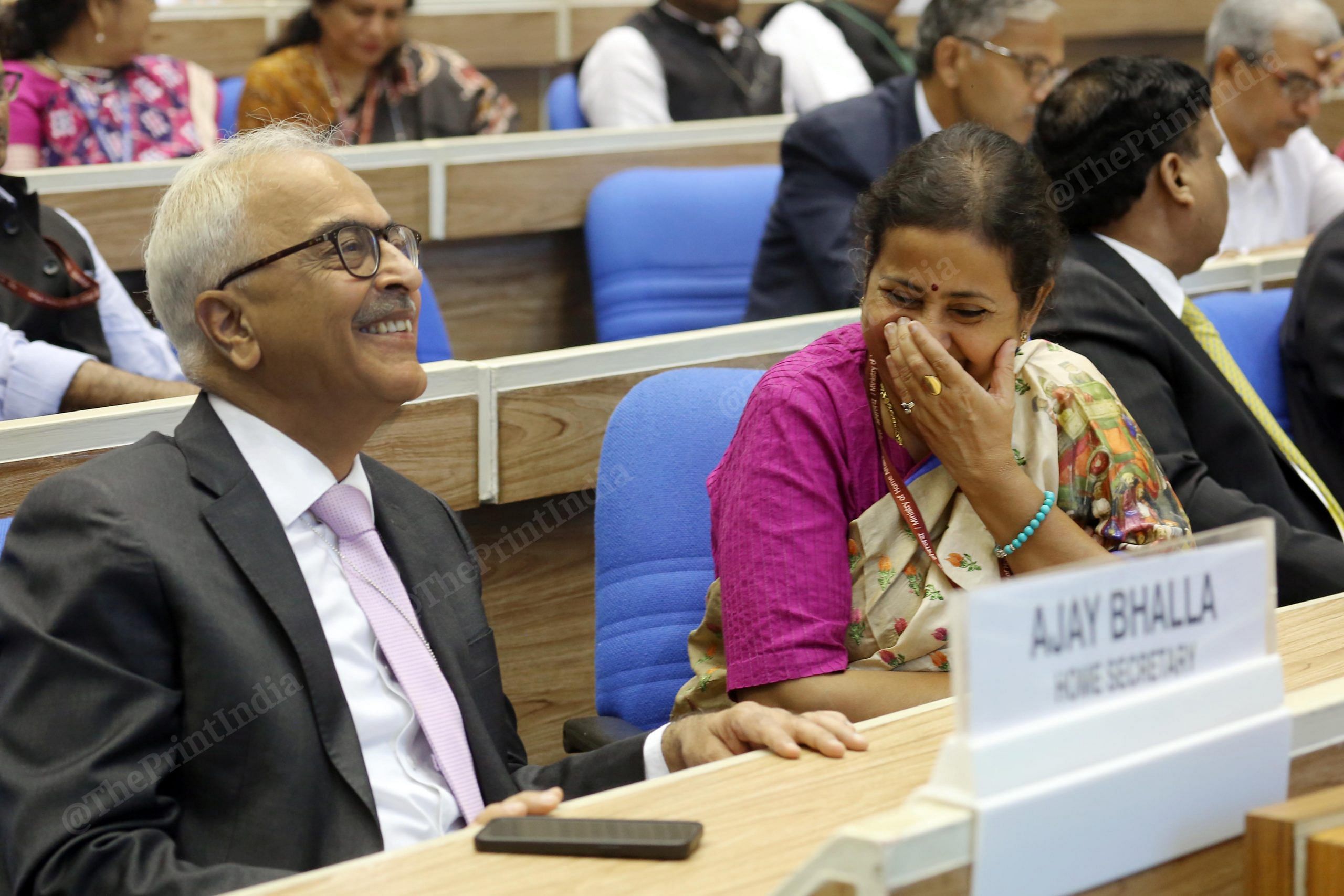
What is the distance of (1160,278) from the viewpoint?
1966 mm

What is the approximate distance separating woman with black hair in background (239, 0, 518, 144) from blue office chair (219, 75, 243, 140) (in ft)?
0.72

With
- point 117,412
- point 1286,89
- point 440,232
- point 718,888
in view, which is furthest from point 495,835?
point 1286,89

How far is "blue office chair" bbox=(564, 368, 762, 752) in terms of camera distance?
1.56 m

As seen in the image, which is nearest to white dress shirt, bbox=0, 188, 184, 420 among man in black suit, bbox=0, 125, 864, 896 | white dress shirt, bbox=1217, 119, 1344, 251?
man in black suit, bbox=0, 125, 864, 896

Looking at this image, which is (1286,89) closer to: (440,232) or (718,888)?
(440,232)

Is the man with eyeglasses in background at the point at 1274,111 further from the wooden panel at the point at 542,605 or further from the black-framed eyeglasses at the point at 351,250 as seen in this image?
the black-framed eyeglasses at the point at 351,250

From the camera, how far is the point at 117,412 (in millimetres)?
1603

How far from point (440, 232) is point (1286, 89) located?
6.14 feet

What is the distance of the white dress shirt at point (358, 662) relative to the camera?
1214mm

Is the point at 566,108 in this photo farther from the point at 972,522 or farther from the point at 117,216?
the point at 972,522

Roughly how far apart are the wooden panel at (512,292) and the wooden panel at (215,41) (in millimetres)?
1719

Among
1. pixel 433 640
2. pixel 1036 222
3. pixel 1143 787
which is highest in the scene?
pixel 1036 222

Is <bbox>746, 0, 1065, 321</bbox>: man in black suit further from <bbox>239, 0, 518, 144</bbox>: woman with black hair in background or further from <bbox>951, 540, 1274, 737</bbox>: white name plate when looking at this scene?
<bbox>951, 540, 1274, 737</bbox>: white name plate

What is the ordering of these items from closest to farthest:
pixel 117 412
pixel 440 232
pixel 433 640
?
pixel 433 640 < pixel 117 412 < pixel 440 232
